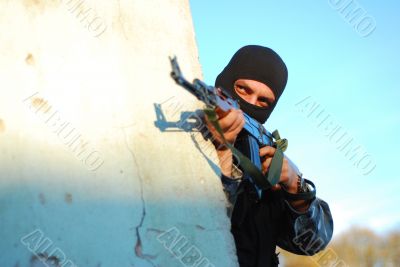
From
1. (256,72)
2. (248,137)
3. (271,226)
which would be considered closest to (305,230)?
(271,226)

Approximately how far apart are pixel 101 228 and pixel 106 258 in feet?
0.26

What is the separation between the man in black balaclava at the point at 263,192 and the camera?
170 cm

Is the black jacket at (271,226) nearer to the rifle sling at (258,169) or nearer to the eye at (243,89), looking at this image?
the rifle sling at (258,169)

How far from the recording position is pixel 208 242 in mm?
1474

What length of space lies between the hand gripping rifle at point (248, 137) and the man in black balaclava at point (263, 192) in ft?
0.13

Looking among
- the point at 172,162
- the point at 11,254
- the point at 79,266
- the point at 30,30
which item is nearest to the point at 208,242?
the point at 172,162

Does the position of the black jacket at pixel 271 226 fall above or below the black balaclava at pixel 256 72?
below

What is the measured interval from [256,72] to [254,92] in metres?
0.13

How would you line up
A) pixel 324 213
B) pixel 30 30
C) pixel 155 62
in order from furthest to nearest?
pixel 324 213, pixel 155 62, pixel 30 30

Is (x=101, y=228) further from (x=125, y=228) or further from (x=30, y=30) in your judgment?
(x=30, y=30)

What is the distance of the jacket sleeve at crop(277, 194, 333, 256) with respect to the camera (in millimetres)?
2013

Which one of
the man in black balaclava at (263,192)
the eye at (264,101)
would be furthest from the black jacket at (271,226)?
the eye at (264,101)

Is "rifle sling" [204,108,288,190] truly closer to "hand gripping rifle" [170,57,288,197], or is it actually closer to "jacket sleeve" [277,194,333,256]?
"hand gripping rifle" [170,57,288,197]

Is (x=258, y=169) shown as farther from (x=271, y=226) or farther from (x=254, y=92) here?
(x=254, y=92)
